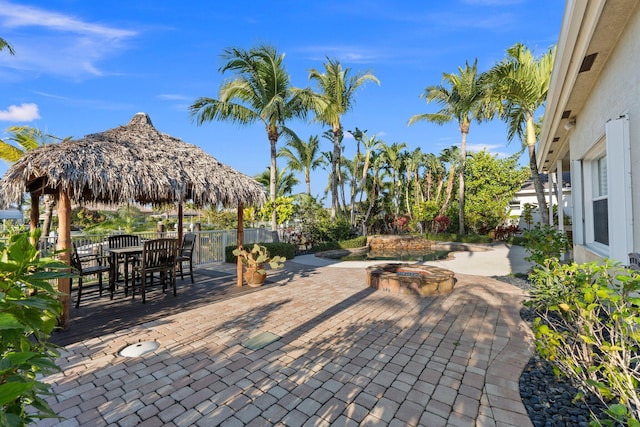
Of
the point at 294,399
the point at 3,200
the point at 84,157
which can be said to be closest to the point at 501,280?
the point at 294,399

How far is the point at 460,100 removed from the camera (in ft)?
57.6

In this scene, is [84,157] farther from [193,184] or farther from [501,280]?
[501,280]

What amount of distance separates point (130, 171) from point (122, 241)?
307 cm

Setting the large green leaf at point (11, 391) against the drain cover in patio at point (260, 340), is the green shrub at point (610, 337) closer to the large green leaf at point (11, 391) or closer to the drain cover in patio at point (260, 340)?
the large green leaf at point (11, 391)

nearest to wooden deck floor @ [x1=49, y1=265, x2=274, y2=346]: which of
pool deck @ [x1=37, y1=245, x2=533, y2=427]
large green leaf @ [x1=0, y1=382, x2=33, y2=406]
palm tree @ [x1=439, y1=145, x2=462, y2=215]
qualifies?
pool deck @ [x1=37, y1=245, x2=533, y2=427]

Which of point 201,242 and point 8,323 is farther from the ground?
point 8,323

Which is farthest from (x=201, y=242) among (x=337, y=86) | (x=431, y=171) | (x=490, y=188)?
(x=431, y=171)

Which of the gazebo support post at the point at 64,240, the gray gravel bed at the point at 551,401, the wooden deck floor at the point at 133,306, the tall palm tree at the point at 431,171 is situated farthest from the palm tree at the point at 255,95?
the tall palm tree at the point at 431,171

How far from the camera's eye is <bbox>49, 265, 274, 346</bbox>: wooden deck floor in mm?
4359

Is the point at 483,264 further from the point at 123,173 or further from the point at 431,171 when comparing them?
the point at 431,171

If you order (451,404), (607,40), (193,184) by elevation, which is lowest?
(451,404)

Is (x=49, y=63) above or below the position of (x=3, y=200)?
above

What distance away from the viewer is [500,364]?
339cm

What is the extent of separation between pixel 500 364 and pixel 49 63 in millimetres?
13572
